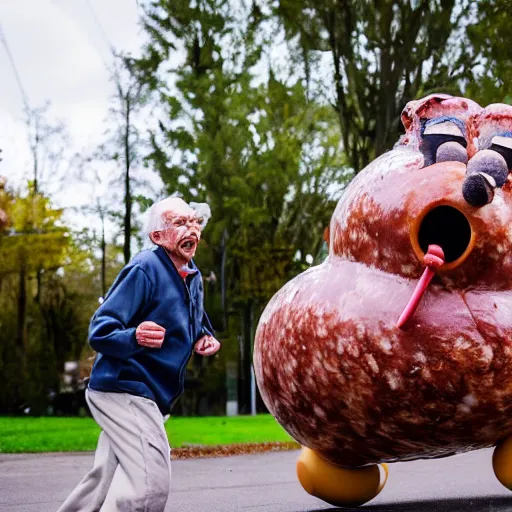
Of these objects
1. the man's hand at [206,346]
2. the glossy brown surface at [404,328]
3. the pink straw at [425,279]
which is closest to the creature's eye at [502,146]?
the glossy brown surface at [404,328]

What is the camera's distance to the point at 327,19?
1521 centimetres

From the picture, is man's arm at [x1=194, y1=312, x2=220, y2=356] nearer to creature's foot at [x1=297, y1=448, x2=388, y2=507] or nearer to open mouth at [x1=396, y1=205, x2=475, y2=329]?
open mouth at [x1=396, y1=205, x2=475, y2=329]

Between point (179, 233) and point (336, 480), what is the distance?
1.76 m

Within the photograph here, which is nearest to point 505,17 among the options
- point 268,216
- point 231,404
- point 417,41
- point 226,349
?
point 417,41

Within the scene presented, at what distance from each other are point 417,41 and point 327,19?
5.49 feet

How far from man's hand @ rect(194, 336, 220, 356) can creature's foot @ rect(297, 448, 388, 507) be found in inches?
48.6

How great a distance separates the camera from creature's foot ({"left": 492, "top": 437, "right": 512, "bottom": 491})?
4452 millimetres

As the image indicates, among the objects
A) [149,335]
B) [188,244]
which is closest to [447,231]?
[188,244]

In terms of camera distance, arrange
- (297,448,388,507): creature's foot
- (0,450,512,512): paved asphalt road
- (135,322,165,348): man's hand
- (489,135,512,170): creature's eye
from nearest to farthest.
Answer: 1. (135,322,165,348): man's hand
2. (489,135,512,170): creature's eye
3. (297,448,388,507): creature's foot
4. (0,450,512,512): paved asphalt road

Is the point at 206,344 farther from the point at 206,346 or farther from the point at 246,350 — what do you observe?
the point at 246,350

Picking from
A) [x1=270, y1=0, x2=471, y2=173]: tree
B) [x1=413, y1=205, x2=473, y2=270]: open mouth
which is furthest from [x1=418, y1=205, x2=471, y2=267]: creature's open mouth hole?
[x1=270, y1=0, x2=471, y2=173]: tree

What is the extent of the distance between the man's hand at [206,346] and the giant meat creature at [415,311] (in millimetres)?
462

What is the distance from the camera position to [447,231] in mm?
4113

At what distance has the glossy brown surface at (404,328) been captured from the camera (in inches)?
152
